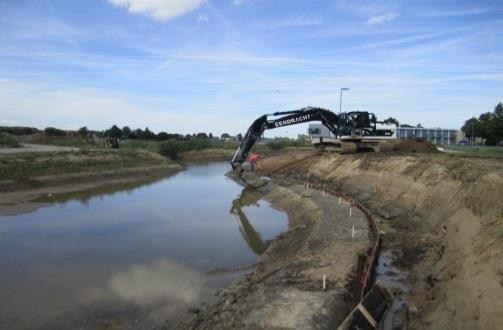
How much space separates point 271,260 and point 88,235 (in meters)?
9.02

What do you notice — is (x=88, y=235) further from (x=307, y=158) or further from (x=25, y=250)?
(x=307, y=158)

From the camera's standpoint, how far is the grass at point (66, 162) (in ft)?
114

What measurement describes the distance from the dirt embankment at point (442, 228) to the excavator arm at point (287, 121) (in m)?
5.37

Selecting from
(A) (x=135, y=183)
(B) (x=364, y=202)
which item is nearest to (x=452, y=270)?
(B) (x=364, y=202)

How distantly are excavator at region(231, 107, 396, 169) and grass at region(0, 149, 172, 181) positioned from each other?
17.6 metres

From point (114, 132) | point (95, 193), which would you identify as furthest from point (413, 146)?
point (114, 132)

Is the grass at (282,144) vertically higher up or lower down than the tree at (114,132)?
lower down

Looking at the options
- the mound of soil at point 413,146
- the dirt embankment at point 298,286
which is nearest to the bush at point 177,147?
the mound of soil at point 413,146

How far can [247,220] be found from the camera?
2306 centimetres

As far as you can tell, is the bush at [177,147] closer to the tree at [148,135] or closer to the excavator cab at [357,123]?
the tree at [148,135]

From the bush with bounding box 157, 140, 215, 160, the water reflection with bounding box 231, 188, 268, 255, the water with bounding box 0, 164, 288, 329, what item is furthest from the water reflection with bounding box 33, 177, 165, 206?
the bush with bounding box 157, 140, 215, 160

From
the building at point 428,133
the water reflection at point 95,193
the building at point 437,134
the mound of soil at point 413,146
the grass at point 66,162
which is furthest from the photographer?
the building at point 437,134

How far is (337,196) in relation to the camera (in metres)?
24.6

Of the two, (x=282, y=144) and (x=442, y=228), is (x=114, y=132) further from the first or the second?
(x=442, y=228)
